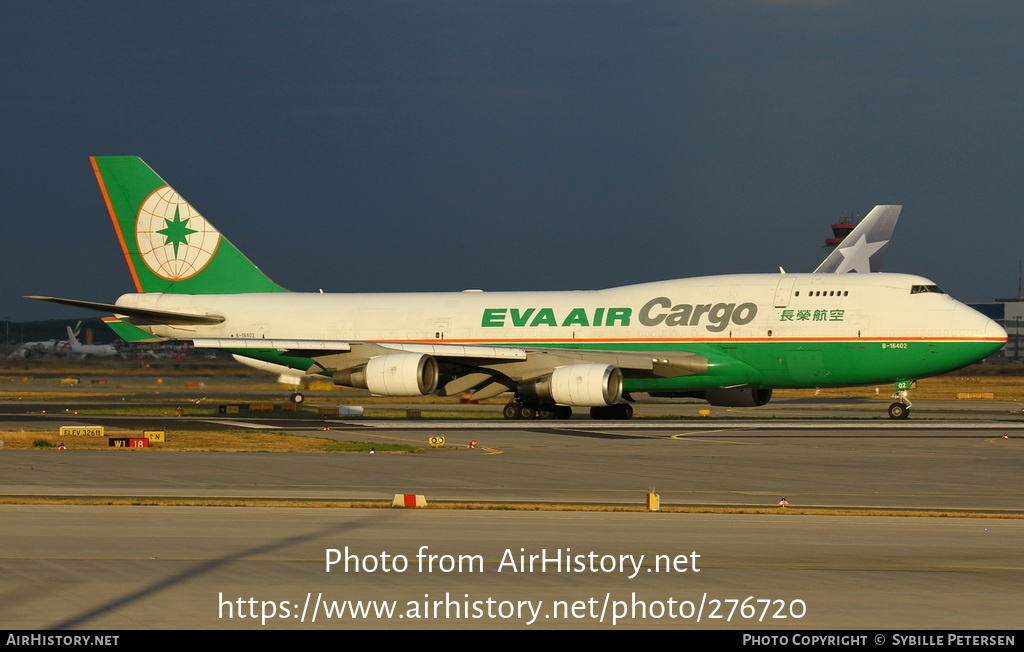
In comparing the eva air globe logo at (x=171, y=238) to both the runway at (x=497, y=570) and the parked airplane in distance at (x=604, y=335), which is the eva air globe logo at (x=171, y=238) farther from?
the runway at (x=497, y=570)

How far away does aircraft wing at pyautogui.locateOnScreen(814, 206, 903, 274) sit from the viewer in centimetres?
7450

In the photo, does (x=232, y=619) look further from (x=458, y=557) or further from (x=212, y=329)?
(x=212, y=329)

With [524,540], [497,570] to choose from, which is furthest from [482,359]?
[497,570]

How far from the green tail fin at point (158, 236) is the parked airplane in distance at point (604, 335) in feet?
3.07

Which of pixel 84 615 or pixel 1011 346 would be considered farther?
pixel 1011 346

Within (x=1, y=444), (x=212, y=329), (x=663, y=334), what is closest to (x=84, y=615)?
(x=1, y=444)

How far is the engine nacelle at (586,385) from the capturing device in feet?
138

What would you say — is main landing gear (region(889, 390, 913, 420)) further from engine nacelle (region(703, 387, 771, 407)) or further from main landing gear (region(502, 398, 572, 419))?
main landing gear (region(502, 398, 572, 419))

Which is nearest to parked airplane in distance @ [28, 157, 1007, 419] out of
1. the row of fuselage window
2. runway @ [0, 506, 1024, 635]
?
the row of fuselage window

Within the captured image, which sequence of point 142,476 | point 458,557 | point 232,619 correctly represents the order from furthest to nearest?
point 142,476
point 458,557
point 232,619

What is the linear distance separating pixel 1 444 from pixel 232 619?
22815mm

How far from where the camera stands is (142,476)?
23.6m

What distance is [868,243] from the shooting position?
247 ft

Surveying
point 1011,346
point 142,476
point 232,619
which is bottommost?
point 232,619
